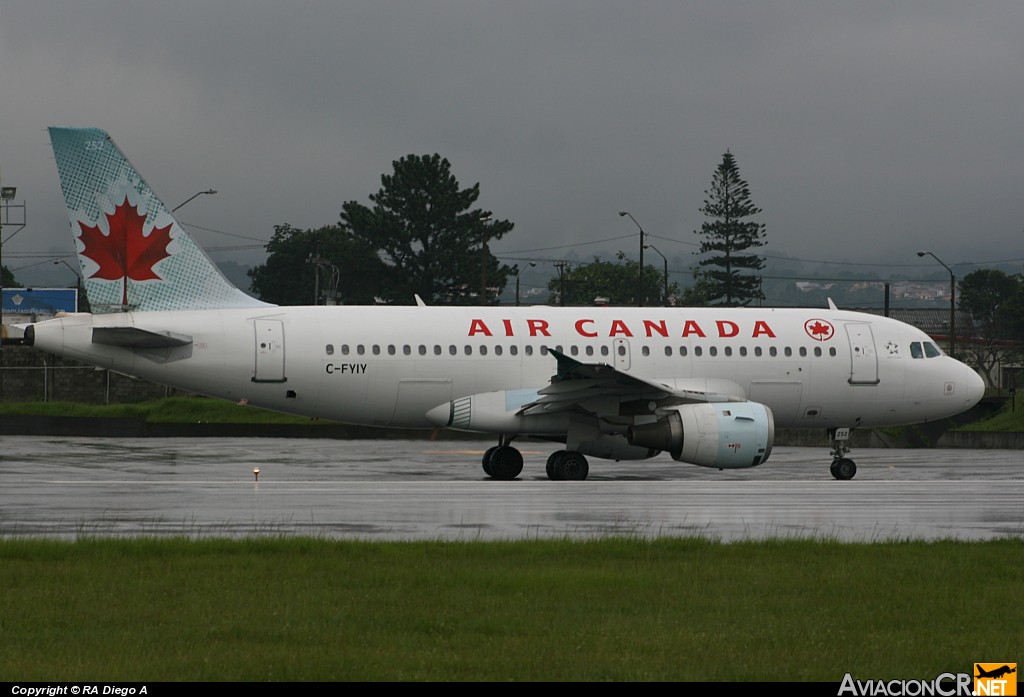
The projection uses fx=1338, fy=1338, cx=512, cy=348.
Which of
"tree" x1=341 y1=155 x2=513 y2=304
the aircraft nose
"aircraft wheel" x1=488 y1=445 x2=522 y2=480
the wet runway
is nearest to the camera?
the wet runway

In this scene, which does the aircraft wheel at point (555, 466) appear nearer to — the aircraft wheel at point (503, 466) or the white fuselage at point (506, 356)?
the aircraft wheel at point (503, 466)

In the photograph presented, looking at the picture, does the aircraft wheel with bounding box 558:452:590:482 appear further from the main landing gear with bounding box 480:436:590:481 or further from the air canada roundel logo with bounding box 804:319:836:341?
the air canada roundel logo with bounding box 804:319:836:341

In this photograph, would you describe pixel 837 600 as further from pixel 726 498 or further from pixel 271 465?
pixel 271 465

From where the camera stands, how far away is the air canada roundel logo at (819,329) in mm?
28359

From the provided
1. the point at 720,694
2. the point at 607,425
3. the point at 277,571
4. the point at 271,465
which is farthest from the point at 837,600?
the point at 271,465

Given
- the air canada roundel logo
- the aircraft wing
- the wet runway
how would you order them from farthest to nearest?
the air canada roundel logo < the aircraft wing < the wet runway

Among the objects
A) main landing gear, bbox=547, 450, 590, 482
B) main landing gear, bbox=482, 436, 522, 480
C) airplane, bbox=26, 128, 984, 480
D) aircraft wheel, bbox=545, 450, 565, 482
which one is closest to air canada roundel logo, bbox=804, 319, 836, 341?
airplane, bbox=26, 128, 984, 480

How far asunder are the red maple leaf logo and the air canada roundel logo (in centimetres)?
1343

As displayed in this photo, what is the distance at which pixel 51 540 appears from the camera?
14352 mm

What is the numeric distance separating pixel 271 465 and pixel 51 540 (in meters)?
14.5

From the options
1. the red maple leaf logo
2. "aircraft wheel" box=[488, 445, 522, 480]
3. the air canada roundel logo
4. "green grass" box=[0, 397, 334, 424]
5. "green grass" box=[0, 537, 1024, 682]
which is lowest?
"green grass" box=[0, 397, 334, 424]

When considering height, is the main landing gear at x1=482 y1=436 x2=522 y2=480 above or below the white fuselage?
below

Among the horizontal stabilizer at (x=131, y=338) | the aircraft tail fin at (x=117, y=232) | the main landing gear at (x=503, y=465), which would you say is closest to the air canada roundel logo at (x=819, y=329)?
the main landing gear at (x=503, y=465)

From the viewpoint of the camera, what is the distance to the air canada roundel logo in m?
28.4
